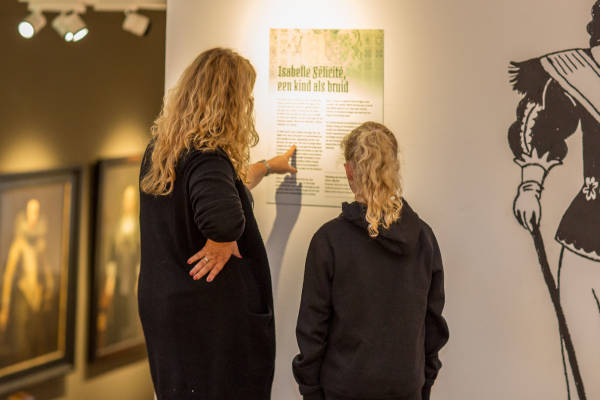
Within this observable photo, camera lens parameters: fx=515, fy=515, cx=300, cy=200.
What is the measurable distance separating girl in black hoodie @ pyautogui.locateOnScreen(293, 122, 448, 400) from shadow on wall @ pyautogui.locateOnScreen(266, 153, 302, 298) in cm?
72

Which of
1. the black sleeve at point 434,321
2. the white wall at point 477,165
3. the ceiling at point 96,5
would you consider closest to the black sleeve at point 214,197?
the black sleeve at point 434,321

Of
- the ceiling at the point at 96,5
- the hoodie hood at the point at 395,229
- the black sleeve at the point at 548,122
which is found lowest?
the hoodie hood at the point at 395,229

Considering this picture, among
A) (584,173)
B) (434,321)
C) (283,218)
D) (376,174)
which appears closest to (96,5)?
(283,218)

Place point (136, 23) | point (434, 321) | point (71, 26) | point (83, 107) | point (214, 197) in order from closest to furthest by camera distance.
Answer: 1. point (214, 197)
2. point (434, 321)
3. point (71, 26)
4. point (136, 23)
5. point (83, 107)

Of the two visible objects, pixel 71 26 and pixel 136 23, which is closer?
pixel 71 26

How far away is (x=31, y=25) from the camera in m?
2.82

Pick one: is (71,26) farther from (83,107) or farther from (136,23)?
(83,107)

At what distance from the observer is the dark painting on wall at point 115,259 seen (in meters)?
3.04

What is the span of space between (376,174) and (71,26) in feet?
6.75

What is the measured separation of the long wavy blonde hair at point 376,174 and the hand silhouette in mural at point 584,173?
34.7 inches

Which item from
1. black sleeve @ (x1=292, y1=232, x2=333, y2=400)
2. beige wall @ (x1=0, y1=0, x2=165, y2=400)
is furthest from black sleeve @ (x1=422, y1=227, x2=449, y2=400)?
beige wall @ (x1=0, y1=0, x2=165, y2=400)

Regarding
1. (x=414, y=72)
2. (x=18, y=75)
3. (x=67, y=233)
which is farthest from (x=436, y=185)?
(x=18, y=75)

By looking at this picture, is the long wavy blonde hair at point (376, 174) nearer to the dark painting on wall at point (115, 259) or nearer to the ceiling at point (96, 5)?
the ceiling at point (96, 5)

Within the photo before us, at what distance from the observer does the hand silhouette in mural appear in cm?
226
